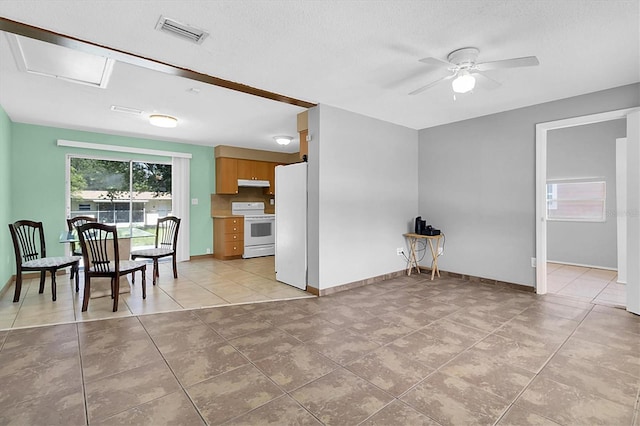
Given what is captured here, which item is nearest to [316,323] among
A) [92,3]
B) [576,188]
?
[92,3]

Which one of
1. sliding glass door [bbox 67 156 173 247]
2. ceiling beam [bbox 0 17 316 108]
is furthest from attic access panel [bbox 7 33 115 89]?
sliding glass door [bbox 67 156 173 247]

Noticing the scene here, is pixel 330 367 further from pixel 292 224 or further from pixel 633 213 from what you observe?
pixel 633 213

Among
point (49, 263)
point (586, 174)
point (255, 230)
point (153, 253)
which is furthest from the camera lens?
point (255, 230)

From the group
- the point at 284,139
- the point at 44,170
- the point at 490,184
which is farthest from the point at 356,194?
the point at 44,170

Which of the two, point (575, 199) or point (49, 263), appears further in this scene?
point (575, 199)

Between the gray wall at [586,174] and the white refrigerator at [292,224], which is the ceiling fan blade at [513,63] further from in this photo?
the gray wall at [586,174]

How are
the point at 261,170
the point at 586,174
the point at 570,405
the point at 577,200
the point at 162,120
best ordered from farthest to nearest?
1. the point at 261,170
2. the point at 577,200
3. the point at 586,174
4. the point at 162,120
5. the point at 570,405

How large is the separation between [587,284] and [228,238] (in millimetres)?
6121

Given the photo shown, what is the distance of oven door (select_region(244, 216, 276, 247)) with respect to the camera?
673 centimetres

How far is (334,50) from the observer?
2551 mm

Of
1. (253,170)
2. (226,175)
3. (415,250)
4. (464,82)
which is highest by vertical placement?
(464,82)

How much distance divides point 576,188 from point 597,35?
447 cm

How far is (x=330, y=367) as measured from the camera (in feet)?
7.00

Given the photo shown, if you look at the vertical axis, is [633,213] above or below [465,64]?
below
